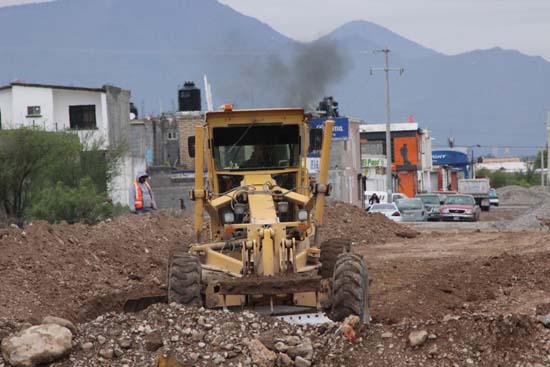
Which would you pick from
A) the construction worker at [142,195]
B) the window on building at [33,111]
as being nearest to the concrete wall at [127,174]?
the window on building at [33,111]

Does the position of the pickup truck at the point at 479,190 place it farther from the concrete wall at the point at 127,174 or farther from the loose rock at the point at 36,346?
the loose rock at the point at 36,346

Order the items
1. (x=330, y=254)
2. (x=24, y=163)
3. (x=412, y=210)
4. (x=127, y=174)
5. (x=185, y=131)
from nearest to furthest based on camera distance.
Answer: (x=330, y=254), (x=24, y=163), (x=412, y=210), (x=127, y=174), (x=185, y=131)

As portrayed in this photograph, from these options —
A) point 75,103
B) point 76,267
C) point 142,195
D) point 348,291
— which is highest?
point 75,103

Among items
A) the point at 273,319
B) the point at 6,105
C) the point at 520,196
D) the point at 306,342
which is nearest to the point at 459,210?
the point at 6,105

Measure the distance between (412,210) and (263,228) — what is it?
39579 millimetres

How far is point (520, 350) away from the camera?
11055mm

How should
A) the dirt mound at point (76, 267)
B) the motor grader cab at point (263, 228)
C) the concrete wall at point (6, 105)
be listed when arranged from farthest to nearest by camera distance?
the concrete wall at point (6, 105) < the dirt mound at point (76, 267) < the motor grader cab at point (263, 228)

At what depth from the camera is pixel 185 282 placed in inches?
547

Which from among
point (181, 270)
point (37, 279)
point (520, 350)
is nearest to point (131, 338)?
point (181, 270)

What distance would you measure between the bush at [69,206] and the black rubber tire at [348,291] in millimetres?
23957

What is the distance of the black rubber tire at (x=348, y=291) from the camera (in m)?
13.3

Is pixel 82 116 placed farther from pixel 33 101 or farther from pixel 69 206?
pixel 69 206

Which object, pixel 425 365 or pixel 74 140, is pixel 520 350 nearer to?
pixel 425 365

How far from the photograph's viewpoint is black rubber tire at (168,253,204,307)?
1384cm
